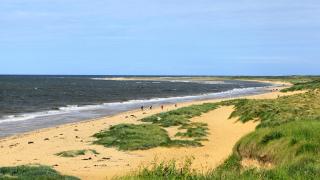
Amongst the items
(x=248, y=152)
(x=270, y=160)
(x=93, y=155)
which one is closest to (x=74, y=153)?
(x=93, y=155)

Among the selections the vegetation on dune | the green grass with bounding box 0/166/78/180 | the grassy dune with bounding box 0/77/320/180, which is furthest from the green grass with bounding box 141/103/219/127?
the green grass with bounding box 0/166/78/180

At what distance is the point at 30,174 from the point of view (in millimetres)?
14805

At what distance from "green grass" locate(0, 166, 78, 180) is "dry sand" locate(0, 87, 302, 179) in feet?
3.47

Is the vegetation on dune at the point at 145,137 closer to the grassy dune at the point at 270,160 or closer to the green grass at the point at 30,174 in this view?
the grassy dune at the point at 270,160

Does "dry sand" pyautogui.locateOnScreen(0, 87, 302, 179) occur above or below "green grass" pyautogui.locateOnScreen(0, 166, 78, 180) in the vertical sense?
below

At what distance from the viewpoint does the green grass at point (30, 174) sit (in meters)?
14.0

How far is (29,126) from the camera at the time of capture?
118 feet

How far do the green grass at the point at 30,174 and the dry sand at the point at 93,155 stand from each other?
41.6 inches

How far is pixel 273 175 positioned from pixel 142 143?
13.0 m

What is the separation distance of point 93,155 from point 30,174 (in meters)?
5.96

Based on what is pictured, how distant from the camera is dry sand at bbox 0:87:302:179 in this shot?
17500 millimetres

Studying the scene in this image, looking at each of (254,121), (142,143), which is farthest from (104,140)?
(254,121)

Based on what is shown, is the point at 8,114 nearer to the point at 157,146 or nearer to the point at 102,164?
the point at 157,146

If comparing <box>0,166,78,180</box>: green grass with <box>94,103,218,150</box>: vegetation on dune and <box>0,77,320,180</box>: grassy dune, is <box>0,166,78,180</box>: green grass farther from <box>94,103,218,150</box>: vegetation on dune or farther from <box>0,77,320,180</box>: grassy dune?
<box>94,103,218,150</box>: vegetation on dune
